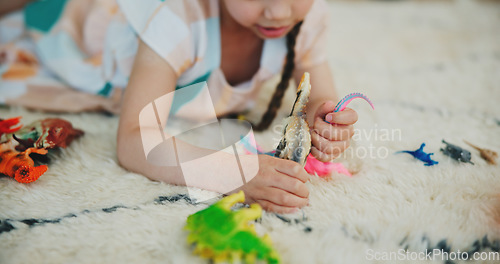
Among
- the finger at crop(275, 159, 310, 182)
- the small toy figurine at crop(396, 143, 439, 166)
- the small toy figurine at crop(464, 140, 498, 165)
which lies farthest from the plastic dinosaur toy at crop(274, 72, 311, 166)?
the small toy figurine at crop(464, 140, 498, 165)

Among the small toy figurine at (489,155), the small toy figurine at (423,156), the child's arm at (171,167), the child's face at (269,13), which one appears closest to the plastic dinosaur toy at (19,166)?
the child's arm at (171,167)

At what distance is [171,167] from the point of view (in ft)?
1.71

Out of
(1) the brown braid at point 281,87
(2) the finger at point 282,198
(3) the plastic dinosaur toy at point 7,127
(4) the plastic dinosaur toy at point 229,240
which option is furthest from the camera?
(1) the brown braid at point 281,87

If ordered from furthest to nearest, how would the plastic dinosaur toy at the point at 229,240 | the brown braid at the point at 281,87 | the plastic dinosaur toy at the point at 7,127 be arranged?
1. the brown braid at the point at 281,87
2. the plastic dinosaur toy at the point at 7,127
3. the plastic dinosaur toy at the point at 229,240

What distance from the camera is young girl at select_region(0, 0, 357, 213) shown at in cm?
52

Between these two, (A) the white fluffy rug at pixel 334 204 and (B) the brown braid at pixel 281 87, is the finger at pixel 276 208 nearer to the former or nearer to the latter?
(A) the white fluffy rug at pixel 334 204

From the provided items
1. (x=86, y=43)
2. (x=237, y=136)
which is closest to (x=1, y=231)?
(x=237, y=136)

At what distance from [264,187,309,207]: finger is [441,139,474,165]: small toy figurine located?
12.0 inches

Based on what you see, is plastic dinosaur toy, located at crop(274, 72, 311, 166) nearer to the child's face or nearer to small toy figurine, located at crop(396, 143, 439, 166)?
the child's face

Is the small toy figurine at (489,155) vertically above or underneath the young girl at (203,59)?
underneath

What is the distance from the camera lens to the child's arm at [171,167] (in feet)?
1.57

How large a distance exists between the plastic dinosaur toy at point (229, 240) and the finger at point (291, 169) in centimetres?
10

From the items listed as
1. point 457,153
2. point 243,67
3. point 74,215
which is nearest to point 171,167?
point 74,215

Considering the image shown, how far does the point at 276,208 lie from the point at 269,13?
0.99 feet
